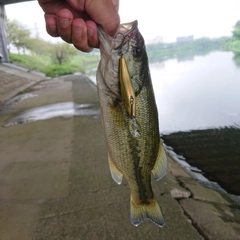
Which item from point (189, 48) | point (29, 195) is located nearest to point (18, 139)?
point (29, 195)

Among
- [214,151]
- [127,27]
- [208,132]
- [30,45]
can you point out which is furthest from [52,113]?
[30,45]

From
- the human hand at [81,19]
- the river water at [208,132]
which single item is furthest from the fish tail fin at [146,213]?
the river water at [208,132]

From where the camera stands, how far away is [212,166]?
18.8ft

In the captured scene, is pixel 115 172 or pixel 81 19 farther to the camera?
pixel 115 172

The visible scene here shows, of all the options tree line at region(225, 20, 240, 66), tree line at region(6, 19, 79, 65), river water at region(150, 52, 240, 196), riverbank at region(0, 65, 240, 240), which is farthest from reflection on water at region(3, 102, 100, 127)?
tree line at region(225, 20, 240, 66)

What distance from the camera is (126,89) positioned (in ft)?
4.81

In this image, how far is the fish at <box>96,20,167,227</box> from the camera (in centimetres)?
155

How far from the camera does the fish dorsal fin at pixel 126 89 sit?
4.79 feet

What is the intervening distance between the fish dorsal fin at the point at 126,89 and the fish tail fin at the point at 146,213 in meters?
0.77

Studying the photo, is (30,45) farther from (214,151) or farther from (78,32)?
(78,32)

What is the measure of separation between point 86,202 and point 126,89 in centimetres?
222

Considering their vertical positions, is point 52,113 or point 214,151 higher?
point 214,151

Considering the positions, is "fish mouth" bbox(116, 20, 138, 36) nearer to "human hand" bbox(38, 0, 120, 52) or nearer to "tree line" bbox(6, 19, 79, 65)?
"human hand" bbox(38, 0, 120, 52)

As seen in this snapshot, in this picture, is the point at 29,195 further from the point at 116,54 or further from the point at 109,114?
the point at 116,54
